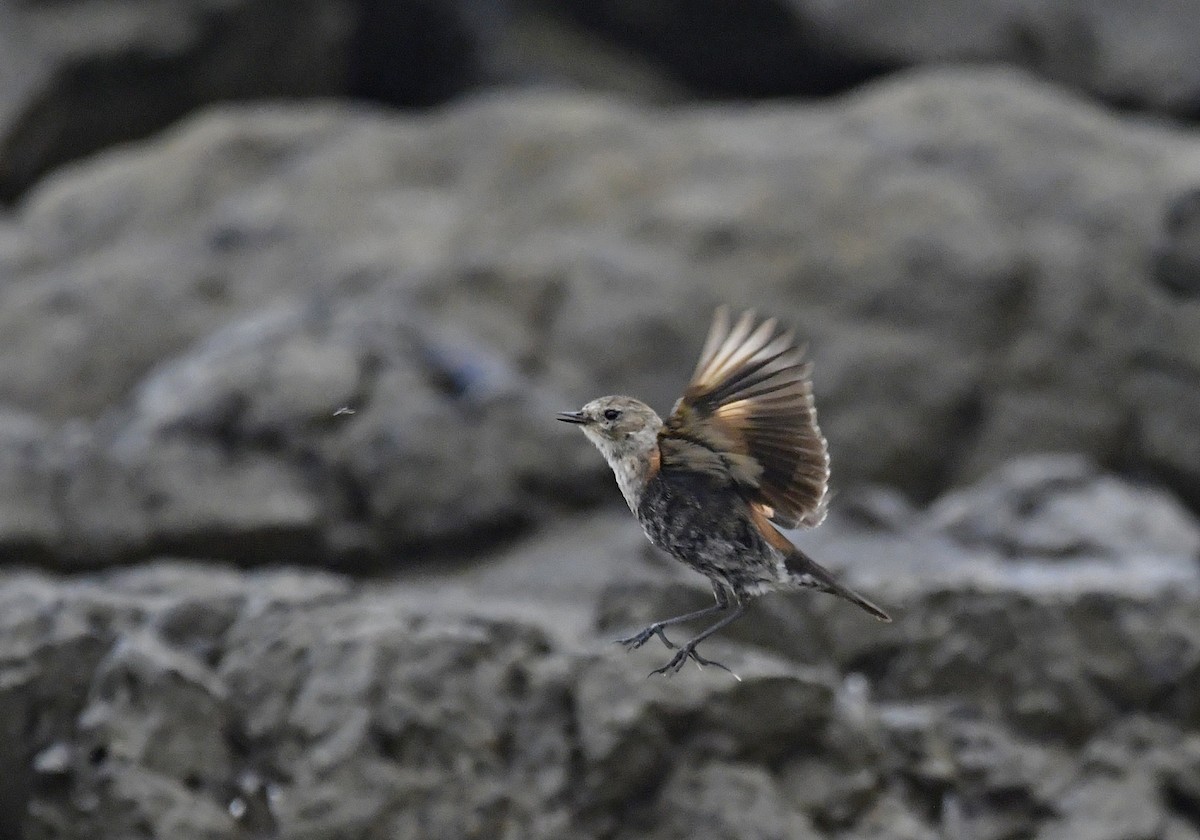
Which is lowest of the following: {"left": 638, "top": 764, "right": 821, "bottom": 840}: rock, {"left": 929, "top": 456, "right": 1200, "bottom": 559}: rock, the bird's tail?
{"left": 929, "top": 456, "right": 1200, "bottom": 559}: rock

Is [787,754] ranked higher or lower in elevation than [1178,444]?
higher

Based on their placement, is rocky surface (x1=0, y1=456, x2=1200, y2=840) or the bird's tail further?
rocky surface (x1=0, y1=456, x2=1200, y2=840)

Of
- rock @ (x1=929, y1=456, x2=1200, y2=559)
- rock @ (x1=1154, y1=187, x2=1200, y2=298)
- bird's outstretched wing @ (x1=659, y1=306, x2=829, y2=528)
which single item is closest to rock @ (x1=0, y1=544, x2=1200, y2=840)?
rock @ (x1=929, y1=456, x2=1200, y2=559)

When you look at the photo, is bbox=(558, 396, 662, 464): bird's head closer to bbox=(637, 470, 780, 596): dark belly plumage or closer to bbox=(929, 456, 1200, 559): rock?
bbox=(637, 470, 780, 596): dark belly plumage

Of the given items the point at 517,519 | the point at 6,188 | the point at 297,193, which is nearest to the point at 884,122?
the point at 297,193

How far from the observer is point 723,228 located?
15.6 meters

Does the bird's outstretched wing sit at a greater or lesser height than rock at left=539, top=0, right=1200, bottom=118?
greater

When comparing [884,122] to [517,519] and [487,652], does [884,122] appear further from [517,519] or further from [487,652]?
[487,652]

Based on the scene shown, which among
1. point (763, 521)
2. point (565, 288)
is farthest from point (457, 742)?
point (565, 288)

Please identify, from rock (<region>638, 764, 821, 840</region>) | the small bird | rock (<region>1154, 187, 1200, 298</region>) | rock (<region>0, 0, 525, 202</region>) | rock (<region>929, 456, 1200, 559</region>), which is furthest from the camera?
rock (<region>0, 0, 525, 202</region>)

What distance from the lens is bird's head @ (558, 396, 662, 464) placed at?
11.6 feet

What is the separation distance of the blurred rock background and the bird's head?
3.95 metres

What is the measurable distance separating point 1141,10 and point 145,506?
43.2 feet

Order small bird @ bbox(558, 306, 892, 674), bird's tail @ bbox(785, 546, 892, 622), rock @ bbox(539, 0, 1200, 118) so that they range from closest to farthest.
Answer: small bird @ bbox(558, 306, 892, 674) → bird's tail @ bbox(785, 546, 892, 622) → rock @ bbox(539, 0, 1200, 118)
